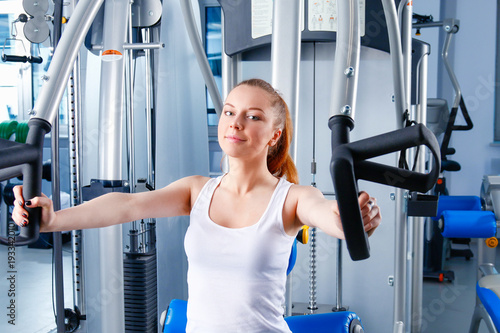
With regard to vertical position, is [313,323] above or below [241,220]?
below

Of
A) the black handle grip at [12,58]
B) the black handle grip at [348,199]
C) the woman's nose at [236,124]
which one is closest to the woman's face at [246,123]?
the woman's nose at [236,124]

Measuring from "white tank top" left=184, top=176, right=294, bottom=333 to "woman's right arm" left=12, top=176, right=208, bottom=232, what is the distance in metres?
0.14

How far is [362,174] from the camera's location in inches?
25.0

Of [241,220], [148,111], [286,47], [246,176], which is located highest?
[286,47]

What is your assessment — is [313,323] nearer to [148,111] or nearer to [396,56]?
[396,56]

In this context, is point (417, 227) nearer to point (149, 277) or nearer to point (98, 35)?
point (149, 277)

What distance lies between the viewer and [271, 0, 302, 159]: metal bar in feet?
3.68

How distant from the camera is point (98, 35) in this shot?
1946 millimetres

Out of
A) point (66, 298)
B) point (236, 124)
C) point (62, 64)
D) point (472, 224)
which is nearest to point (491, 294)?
point (472, 224)

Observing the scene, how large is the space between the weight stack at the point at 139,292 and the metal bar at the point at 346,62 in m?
1.59

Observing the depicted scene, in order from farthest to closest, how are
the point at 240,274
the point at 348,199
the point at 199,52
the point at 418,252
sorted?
the point at 418,252 < the point at 199,52 < the point at 240,274 < the point at 348,199

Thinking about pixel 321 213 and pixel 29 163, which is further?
pixel 321 213

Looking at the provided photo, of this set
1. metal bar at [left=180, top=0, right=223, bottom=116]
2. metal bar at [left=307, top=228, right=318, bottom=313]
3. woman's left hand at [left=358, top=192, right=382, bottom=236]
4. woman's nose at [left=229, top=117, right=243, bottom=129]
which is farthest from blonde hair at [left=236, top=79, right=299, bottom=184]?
metal bar at [left=307, top=228, right=318, bottom=313]

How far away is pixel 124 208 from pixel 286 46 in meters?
0.58
